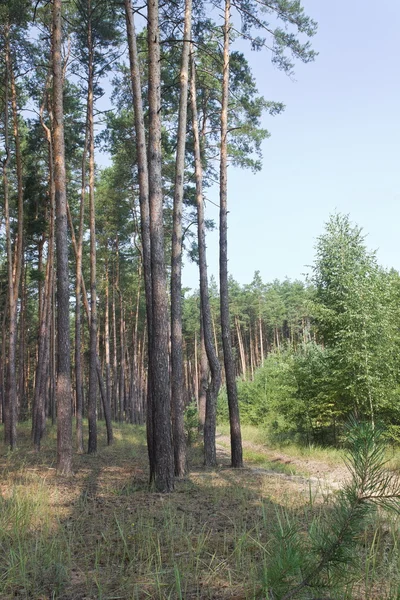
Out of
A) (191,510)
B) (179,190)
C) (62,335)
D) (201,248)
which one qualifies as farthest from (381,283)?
(191,510)

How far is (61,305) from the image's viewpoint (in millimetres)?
9922

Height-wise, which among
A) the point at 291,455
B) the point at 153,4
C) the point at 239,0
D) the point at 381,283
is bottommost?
the point at 291,455

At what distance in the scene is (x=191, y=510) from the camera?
606cm

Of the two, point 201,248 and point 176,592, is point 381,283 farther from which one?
point 176,592

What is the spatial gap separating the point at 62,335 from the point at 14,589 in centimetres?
687

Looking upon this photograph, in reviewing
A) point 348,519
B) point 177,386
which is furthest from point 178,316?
point 348,519

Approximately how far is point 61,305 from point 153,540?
6.40 meters

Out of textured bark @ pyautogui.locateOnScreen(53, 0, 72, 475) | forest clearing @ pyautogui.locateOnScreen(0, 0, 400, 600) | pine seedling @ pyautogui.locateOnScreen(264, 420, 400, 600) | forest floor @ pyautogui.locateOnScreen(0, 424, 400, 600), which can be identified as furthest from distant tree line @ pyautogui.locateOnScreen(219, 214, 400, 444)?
pine seedling @ pyautogui.locateOnScreen(264, 420, 400, 600)

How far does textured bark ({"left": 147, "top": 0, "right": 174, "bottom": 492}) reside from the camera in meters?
7.85

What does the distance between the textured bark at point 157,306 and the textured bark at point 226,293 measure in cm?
399

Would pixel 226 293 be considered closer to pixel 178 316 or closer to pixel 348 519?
pixel 178 316

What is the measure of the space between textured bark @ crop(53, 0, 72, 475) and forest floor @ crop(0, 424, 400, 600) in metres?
0.84

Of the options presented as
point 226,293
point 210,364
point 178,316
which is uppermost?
point 226,293

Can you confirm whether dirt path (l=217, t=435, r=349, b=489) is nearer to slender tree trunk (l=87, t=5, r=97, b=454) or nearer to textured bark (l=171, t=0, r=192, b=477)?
textured bark (l=171, t=0, r=192, b=477)
